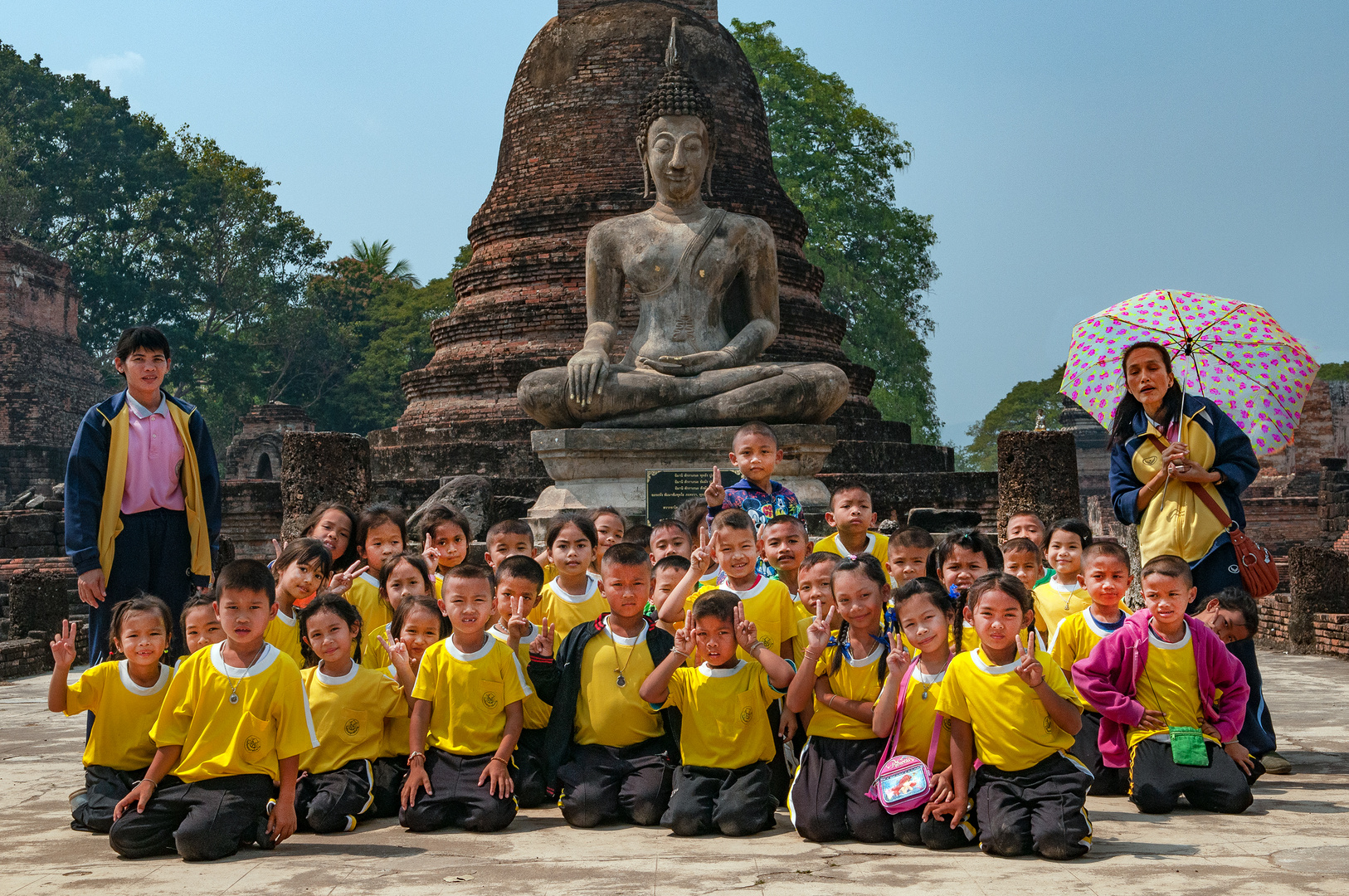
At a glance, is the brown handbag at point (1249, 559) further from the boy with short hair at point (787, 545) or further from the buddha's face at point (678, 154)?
the buddha's face at point (678, 154)

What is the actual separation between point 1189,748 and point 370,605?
3.40m

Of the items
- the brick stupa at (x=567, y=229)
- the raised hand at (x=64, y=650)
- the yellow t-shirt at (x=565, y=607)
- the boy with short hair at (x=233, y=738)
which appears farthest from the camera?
the brick stupa at (x=567, y=229)

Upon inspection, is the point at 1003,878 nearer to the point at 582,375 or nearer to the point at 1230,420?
the point at 1230,420

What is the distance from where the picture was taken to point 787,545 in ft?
18.2

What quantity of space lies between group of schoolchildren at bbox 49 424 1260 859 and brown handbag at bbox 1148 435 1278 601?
0.21 metres

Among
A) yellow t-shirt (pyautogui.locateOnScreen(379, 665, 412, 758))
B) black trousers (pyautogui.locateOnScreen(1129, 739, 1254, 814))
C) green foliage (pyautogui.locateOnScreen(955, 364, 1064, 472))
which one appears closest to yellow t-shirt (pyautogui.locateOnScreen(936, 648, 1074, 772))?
black trousers (pyautogui.locateOnScreen(1129, 739, 1254, 814))

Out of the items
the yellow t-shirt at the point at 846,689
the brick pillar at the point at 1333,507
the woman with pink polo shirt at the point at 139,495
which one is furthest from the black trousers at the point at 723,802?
the brick pillar at the point at 1333,507

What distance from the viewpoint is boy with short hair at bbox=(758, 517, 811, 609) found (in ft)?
18.2

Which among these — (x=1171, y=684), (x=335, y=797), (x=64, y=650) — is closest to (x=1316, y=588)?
(x=1171, y=684)

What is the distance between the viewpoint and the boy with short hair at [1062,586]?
5.66 metres

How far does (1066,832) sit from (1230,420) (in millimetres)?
2537

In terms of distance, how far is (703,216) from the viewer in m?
9.68

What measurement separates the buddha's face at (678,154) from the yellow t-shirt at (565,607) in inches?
180

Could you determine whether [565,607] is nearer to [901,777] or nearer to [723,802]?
[723,802]
